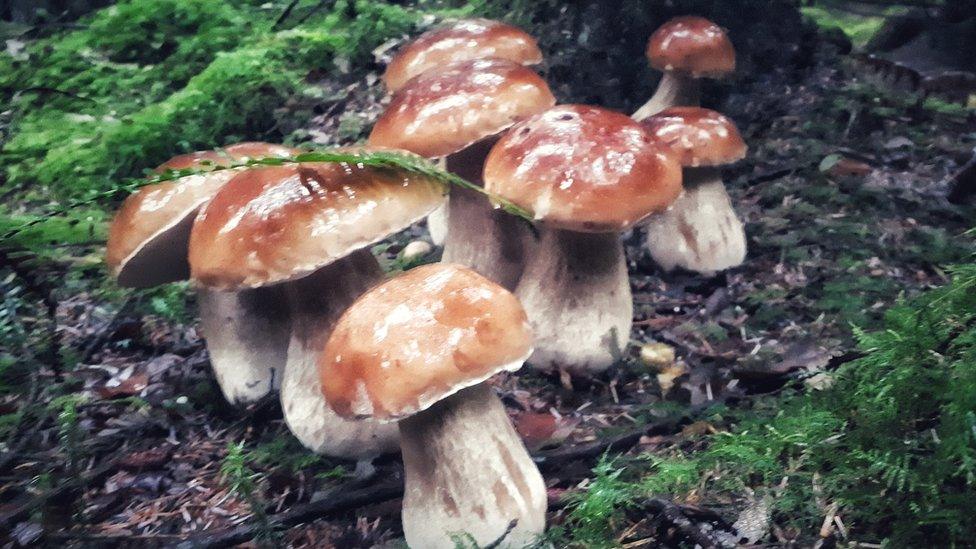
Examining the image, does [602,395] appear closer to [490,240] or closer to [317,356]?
[490,240]

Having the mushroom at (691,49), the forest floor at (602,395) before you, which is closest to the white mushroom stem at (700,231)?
the forest floor at (602,395)

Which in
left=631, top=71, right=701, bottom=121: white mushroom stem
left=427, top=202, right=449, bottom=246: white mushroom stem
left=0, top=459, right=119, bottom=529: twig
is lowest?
left=427, top=202, right=449, bottom=246: white mushroom stem

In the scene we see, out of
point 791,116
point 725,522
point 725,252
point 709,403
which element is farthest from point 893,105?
point 725,522

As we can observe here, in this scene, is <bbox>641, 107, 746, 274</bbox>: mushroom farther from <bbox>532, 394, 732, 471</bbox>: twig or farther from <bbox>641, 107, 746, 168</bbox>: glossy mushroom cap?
<bbox>532, 394, 732, 471</bbox>: twig

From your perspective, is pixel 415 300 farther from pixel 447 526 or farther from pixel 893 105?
pixel 893 105

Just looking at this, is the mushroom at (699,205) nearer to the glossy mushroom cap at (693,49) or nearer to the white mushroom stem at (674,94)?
the glossy mushroom cap at (693,49)

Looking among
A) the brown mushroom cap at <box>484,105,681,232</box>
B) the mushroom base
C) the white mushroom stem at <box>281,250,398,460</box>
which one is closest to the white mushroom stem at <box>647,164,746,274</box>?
the mushroom base
